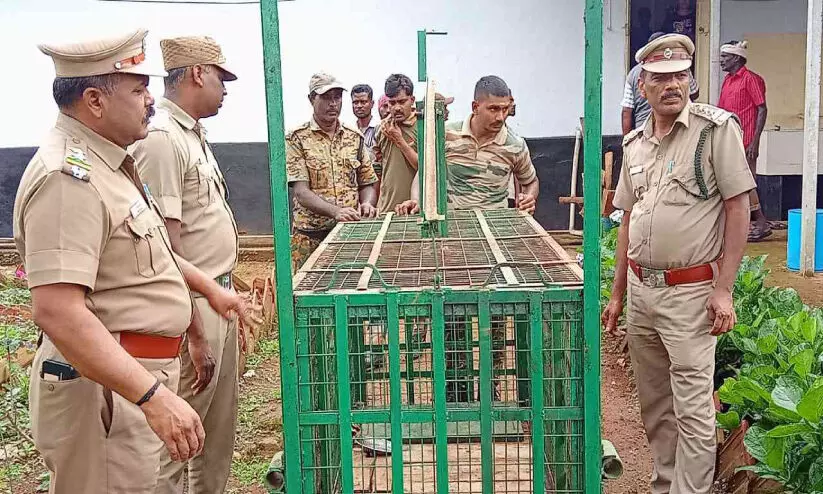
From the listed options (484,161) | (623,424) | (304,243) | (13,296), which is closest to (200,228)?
(484,161)

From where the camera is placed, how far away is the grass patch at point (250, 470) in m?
4.27

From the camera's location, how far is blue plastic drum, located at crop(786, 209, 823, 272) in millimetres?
7762

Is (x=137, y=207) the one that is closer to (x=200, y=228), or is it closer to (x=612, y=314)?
(x=200, y=228)

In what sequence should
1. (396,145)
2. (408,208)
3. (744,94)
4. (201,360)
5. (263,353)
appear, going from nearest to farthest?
(201,360), (408,208), (396,145), (263,353), (744,94)

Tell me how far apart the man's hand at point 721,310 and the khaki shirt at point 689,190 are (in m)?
0.16

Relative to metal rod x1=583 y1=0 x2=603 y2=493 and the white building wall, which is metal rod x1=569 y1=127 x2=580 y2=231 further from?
metal rod x1=583 y1=0 x2=603 y2=493

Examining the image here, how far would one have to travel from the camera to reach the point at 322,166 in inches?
207

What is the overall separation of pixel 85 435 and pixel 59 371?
19cm

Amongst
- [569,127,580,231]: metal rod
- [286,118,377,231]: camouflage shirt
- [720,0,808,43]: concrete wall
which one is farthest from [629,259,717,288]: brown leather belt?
[720,0,808,43]: concrete wall

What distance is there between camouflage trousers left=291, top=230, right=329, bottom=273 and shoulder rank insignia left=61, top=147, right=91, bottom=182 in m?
3.04

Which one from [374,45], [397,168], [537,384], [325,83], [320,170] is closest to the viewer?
[537,384]

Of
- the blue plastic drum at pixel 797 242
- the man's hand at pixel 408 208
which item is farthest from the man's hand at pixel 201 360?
the blue plastic drum at pixel 797 242

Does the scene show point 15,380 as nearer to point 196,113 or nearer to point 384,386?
point 196,113

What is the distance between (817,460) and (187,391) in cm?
227
